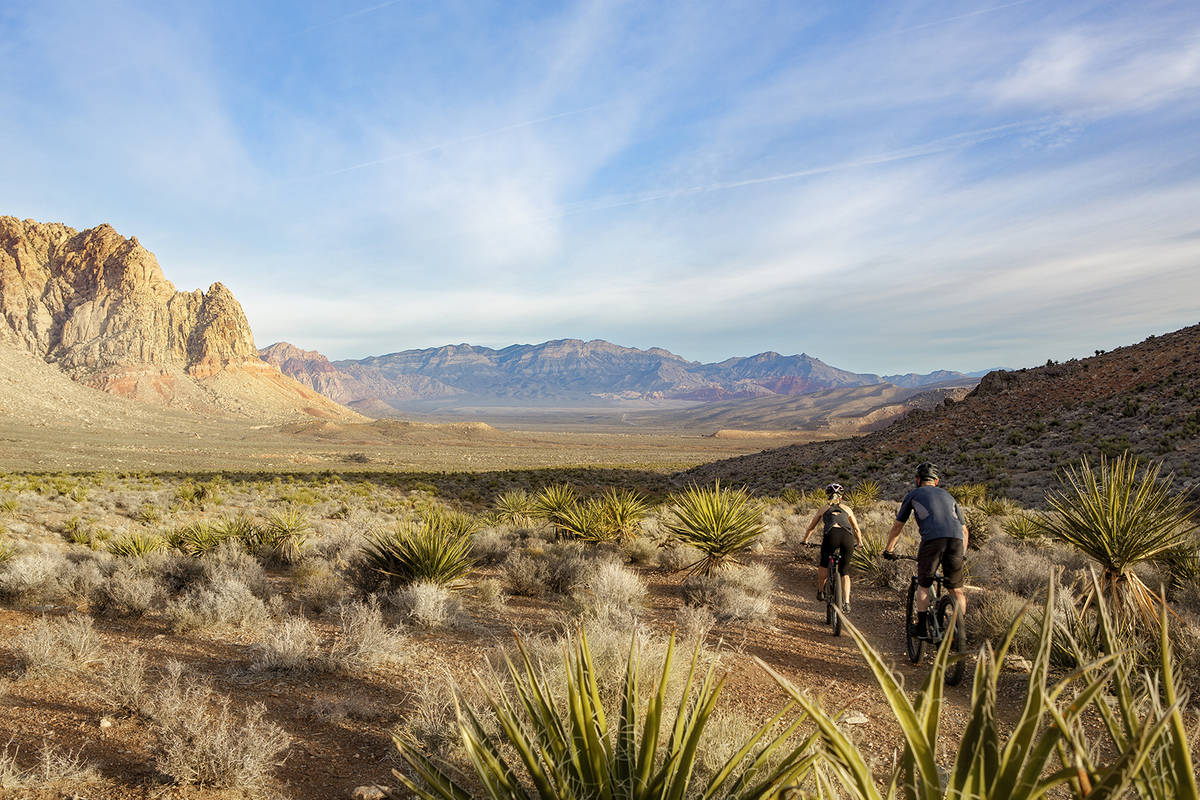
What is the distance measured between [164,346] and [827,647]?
12272 cm

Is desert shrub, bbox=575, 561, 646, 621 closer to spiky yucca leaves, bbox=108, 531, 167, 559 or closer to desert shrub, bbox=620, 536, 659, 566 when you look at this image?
desert shrub, bbox=620, 536, 659, 566

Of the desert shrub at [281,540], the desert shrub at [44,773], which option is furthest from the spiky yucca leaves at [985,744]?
the desert shrub at [281,540]

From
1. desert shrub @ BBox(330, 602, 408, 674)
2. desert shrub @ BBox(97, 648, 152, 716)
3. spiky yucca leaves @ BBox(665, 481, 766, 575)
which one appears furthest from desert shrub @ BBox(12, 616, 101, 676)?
spiky yucca leaves @ BBox(665, 481, 766, 575)

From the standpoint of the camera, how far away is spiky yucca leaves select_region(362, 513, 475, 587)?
8188mm

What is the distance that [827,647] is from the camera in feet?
22.9

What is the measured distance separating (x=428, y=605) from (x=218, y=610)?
227cm

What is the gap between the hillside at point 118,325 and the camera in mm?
95188

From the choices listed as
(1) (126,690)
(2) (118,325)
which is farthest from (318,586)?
(2) (118,325)

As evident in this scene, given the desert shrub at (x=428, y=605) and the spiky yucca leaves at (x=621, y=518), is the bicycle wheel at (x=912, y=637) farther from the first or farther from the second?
the spiky yucca leaves at (x=621, y=518)

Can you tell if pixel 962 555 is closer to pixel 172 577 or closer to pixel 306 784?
pixel 306 784

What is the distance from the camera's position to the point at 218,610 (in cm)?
680

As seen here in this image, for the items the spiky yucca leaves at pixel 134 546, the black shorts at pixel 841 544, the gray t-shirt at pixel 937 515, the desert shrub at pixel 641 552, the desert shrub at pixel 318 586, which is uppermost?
the gray t-shirt at pixel 937 515

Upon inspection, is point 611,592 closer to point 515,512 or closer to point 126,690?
point 126,690

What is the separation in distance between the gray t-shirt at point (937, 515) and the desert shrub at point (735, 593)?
236 cm
